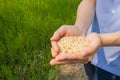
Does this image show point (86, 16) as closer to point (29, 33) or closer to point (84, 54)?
point (84, 54)

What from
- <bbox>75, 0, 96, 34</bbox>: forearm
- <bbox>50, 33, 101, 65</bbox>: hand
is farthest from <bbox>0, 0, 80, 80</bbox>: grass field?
<bbox>50, 33, 101, 65</bbox>: hand

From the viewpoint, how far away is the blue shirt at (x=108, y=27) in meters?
1.23

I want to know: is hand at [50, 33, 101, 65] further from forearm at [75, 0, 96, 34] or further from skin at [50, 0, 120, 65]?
forearm at [75, 0, 96, 34]

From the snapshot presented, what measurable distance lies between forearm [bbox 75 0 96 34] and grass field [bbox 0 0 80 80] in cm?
92

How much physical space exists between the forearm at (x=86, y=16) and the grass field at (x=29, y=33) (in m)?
0.92

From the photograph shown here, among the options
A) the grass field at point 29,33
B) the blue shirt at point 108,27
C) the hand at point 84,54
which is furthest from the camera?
the grass field at point 29,33

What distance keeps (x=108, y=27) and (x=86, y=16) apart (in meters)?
0.15

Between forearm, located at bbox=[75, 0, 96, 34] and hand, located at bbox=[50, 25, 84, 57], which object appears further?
forearm, located at bbox=[75, 0, 96, 34]

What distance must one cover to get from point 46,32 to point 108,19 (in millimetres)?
1289

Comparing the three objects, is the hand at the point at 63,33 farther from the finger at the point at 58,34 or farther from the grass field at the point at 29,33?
the grass field at the point at 29,33

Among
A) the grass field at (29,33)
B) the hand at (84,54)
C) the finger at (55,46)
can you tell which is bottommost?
the grass field at (29,33)

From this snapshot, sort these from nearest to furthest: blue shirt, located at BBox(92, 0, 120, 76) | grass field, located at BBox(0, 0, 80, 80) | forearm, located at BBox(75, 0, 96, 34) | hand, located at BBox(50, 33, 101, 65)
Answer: hand, located at BBox(50, 33, 101, 65) → blue shirt, located at BBox(92, 0, 120, 76) → forearm, located at BBox(75, 0, 96, 34) → grass field, located at BBox(0, 0, 80, 80)

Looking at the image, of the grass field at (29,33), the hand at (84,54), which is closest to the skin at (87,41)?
the hand at (84,54)

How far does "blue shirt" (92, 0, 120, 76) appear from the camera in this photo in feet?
4.04
